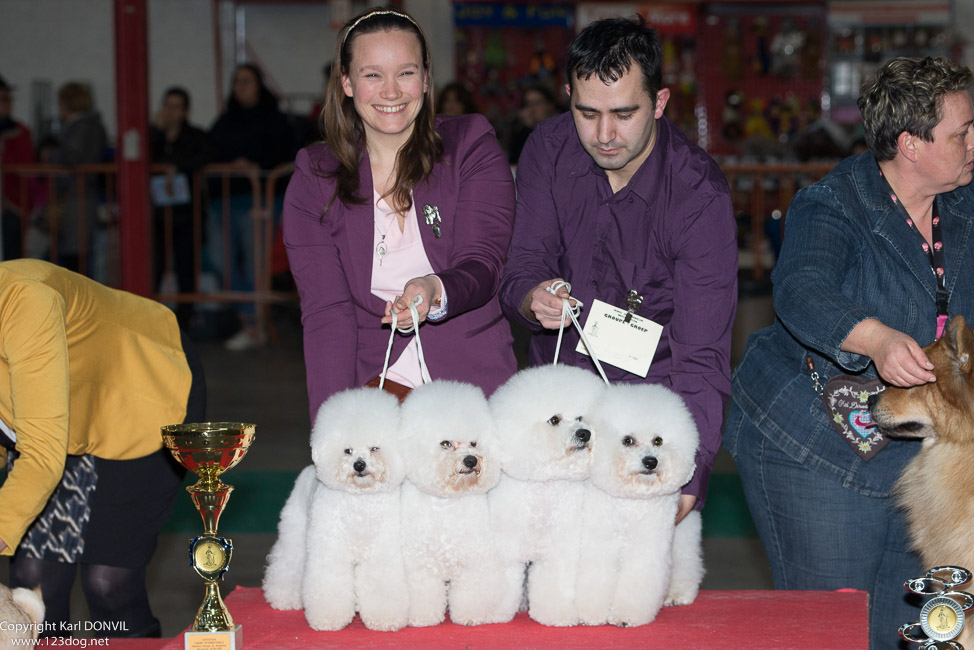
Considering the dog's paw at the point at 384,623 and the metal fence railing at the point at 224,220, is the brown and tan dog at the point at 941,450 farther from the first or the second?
the metal fence railing at the point at 224,220

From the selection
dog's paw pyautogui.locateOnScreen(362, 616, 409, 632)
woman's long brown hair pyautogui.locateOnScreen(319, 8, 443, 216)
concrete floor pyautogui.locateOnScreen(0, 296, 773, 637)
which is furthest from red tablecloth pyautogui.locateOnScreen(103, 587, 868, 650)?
concrete floor pyautogui.locateOnScreen(0, 296, 773, 637)

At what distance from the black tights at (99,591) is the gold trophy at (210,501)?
75 centimetres

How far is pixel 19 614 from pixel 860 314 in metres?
1.66

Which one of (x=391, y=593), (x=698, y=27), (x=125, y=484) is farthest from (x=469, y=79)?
(x=391, y=593)

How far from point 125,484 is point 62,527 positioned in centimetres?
17

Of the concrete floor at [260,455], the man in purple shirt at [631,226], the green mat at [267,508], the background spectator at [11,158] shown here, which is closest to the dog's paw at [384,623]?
the man in purple shirt at [631,226]

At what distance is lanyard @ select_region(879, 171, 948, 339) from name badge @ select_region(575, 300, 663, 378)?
0.58 meters

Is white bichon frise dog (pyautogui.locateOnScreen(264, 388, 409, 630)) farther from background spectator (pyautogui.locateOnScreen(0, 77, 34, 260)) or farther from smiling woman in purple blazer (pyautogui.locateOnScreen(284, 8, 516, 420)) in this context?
background spectator (pyautogui.locateOnScreen(0, 77, 34, 260))

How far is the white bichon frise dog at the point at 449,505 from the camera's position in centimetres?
175

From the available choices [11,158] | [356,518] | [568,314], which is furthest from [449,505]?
[11,158]

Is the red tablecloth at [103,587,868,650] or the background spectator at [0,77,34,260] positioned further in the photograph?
the background spectator at [0,77,34,260]

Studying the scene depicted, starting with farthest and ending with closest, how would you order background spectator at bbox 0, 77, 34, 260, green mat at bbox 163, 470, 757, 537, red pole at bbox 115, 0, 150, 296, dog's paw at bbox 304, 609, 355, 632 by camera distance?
background spectator at bbox 0, 77, 34, 260, red pole at bbox 115, 0, 150, 296, green mat at bbox 163, 470, 757, 537, dog's paw at bbox 304, 609, 355, 632

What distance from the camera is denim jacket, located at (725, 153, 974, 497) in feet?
6.79

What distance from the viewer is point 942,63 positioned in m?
2.02
